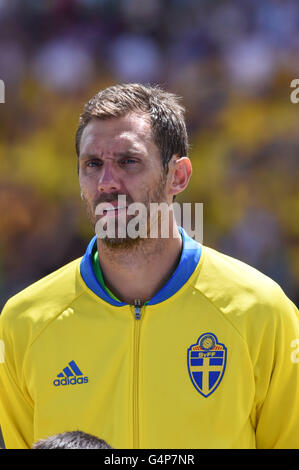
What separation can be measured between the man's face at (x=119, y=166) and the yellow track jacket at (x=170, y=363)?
0.27m

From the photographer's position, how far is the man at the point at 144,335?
2.33 metres

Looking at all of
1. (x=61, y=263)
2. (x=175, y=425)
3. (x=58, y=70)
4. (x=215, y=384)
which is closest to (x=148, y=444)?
(x=175, y=425)

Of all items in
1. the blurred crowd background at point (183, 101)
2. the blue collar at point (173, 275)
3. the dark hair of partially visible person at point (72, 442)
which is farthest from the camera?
the blurred crowd background at point (183, 101)

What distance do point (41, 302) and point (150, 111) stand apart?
29.7 inches

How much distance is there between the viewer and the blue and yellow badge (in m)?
2.34

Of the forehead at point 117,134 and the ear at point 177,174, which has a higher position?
the forehead at point 117,134

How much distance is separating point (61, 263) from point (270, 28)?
227cm

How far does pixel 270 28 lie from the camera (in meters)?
5.29

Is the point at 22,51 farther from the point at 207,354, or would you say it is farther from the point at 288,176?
the point at 207,354

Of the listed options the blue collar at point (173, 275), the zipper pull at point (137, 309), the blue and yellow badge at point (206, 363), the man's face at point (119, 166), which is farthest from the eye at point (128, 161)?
the blue and yellow badge at point (206, 363)

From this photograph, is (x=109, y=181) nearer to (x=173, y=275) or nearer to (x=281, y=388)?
(x=173, y=275)

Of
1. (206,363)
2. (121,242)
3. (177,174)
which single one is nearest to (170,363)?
(206,363)

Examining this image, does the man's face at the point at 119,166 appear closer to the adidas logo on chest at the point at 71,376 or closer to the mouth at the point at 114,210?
the mouth at the point at 114,210

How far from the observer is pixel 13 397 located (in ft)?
8.30
